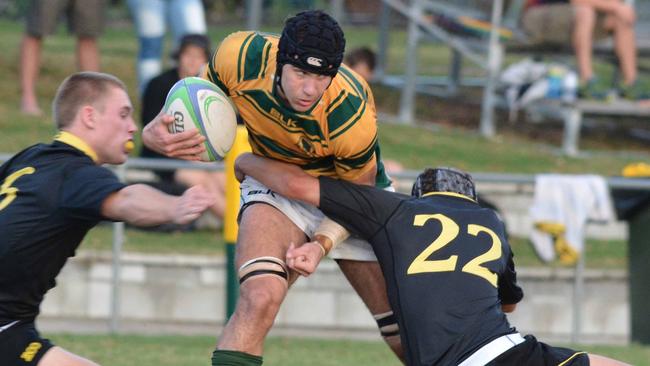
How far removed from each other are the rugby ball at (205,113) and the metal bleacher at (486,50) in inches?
307

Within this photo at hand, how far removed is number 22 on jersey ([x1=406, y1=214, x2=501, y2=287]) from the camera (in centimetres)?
523

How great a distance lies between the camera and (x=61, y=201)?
16.9ft

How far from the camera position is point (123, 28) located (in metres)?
20.0

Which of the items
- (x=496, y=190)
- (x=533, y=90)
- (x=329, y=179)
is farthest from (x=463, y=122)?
(x=329, y=179)

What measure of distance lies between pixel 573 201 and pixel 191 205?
16.9 feet

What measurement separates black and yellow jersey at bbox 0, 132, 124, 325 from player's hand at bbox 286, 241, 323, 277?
96cm

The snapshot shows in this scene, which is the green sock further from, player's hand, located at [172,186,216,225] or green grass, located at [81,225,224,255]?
green grass, located at [81,225,224,255]

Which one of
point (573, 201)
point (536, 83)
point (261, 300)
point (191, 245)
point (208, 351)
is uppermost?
point (261, 300)

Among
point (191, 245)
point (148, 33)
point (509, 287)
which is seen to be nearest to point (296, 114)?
point (509, 287)

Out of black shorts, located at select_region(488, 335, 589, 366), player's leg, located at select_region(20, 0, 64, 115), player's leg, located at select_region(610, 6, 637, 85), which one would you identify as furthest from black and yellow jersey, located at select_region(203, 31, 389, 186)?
player's leg, located at select_region(610, 6, 637, 85)

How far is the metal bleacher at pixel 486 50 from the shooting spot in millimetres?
13516

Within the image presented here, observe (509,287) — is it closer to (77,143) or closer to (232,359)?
(232,359)

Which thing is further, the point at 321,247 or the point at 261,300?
the point at 321,247

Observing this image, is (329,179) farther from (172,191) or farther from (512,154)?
(512,154)
